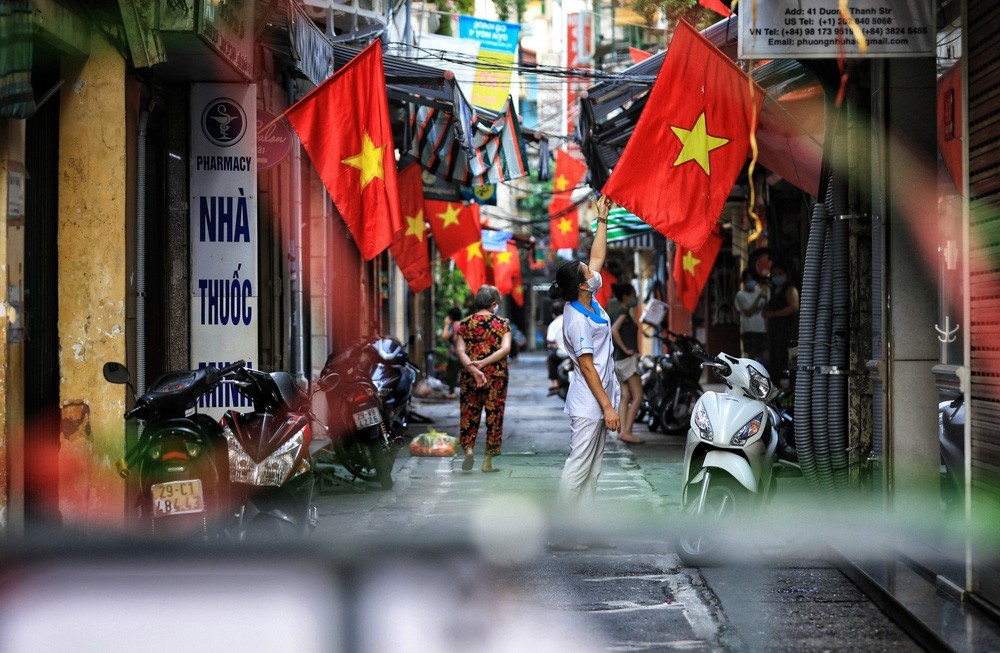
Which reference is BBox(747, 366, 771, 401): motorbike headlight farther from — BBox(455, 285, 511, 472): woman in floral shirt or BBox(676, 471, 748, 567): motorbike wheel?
BBox(455, 285, 511, 472): woman in floral shirt

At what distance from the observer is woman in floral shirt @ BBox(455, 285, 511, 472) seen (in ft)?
36.9

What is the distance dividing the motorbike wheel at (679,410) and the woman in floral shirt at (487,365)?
3978 millimetres

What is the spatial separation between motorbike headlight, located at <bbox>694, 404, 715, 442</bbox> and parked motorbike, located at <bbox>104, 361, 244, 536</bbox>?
288 centimetres

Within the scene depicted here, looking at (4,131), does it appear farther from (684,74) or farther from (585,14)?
(585,14)

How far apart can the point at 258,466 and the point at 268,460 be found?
0.08m

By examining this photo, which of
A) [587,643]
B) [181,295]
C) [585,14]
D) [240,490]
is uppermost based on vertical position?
[585,14]

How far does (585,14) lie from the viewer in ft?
123

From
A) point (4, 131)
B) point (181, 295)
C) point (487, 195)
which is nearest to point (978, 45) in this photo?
point (4, 131)

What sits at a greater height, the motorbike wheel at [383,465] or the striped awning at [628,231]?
the striped awning at [628,231]

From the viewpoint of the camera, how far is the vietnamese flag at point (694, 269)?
15164mm

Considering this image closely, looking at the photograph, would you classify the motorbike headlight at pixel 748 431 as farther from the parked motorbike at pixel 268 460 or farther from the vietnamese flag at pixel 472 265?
the vietnamese flag at pixel 472 265

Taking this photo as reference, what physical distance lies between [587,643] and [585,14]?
3442 centimetres

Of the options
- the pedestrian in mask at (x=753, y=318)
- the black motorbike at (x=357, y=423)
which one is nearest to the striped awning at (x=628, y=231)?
the pedestrian in mask at (x=753, y=318)

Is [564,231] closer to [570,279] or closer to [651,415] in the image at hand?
[651,415]
